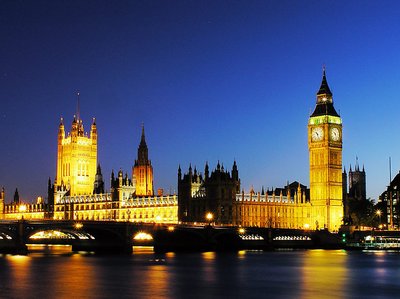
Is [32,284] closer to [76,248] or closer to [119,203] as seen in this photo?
[76,248]

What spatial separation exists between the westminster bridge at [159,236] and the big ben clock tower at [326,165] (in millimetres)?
14907

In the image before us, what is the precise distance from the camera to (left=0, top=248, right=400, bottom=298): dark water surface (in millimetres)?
61188

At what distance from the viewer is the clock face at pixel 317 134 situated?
168625 mm

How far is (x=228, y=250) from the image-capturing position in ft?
445

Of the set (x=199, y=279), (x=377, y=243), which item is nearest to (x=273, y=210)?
(x=377, y=243)

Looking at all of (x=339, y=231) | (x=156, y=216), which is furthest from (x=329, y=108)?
(x=156, y=216)

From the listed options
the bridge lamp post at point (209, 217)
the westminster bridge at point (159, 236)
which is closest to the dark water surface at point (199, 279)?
the westminster bridge at point (159, 236)

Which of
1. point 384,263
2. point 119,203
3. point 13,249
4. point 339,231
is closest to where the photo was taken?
point 384,263

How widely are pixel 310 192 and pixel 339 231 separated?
22.4 meters

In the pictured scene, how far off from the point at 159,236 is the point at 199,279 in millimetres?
56936

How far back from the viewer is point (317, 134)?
555 feet

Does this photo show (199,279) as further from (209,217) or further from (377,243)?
(377,243)

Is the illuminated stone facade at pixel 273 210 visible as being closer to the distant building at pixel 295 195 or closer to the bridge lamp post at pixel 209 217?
the distant building at pixel 295 195

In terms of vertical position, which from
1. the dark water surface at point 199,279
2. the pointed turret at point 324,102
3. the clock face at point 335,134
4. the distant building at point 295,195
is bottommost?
the dark water surface at point 199,279
